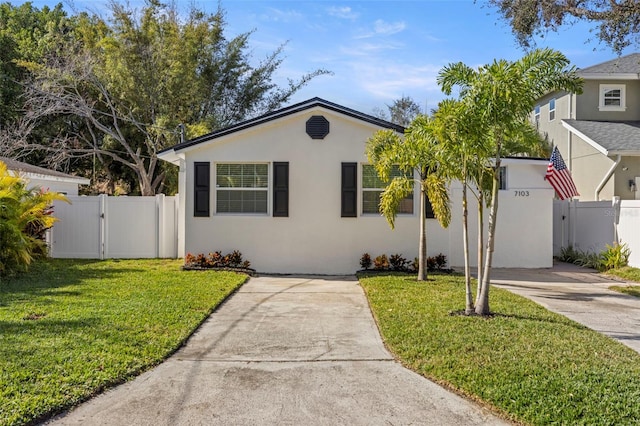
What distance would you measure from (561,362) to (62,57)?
21.2 meters

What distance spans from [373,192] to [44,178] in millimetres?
9590

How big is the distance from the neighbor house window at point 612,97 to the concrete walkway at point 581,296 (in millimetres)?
7254

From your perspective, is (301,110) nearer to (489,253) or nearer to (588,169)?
(489,253)

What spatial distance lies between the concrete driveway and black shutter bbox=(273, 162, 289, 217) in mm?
4624

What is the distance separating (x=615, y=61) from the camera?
17.1 meters

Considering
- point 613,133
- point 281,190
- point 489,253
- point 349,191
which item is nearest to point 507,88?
point 489,253

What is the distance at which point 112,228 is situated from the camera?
13094 mm

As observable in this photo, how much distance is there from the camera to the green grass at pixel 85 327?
390 centimetres

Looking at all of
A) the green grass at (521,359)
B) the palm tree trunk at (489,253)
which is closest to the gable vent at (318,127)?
the green grass at (521,359)

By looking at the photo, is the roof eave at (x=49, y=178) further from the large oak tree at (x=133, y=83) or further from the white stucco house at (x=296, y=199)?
the white stucco house at (x=296, y=199)

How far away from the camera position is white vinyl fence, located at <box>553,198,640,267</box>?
1118 cm

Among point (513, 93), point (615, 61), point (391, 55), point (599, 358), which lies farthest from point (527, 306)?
point (615, 61)

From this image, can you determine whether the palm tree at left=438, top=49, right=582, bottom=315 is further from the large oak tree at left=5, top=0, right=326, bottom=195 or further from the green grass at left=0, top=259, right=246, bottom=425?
the large oak tree at left=5, top=0, right=326, bottom=195

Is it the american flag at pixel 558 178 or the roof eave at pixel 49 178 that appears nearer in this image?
the american flag at pixel 558 178
